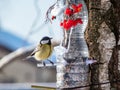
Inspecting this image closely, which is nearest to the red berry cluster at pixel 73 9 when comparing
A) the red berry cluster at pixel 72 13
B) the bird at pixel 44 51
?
the red berry cluster at pixel 72 13

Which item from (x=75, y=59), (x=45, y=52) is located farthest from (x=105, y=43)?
(x=45, y=52)

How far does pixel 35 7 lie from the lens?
197cm

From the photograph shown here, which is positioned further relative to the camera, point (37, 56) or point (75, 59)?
point (37, 56)

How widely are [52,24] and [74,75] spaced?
1.03 ft

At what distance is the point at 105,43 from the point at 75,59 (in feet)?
0.44

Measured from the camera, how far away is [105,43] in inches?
58.3

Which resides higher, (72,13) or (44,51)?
(72,13)

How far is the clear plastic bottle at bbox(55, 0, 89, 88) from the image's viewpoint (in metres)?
1.49

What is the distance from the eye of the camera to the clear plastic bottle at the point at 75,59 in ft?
4.87

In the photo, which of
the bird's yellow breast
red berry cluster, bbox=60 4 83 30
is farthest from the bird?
red berry cluster, bbox=60 4 83 30

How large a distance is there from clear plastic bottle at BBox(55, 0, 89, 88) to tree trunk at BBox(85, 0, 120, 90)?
3 centimetres

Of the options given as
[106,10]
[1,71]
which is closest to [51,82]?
[1,71]

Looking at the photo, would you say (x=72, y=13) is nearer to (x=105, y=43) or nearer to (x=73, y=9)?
A: (x=73, y=9)

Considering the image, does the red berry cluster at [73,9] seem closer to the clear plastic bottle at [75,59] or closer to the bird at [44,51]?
the clear plastic bottle at [75,59]
